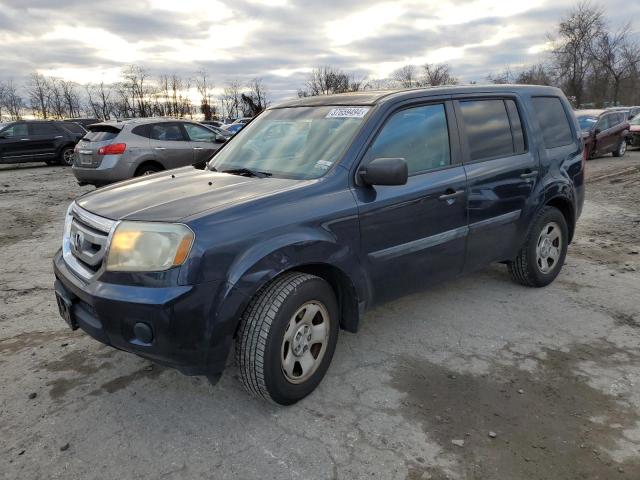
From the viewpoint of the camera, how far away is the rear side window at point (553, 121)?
179 inches

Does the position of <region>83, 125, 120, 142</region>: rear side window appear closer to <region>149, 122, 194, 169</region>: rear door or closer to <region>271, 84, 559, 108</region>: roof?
<region>149, 122, 194, 169</region>: rear door

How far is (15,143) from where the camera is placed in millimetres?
16906

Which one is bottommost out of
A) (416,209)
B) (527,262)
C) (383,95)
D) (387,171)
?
(527,262)

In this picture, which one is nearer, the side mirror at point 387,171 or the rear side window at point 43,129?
the side mirror at point 387,171

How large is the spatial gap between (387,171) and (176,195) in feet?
4.14

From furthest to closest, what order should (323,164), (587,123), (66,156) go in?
(66,156) < (587,123) < (323,164)

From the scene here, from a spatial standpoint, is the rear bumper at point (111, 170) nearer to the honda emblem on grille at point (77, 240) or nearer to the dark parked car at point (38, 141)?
the honda emblem on grille at point (77, 240)

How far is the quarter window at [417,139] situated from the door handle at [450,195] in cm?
20

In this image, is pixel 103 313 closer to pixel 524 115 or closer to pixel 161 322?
pixel 161 322

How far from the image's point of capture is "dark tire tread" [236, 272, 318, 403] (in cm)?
266

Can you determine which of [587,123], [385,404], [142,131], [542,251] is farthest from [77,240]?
[587,123]

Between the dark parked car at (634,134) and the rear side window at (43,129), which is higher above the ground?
the rear side window at (43,129)

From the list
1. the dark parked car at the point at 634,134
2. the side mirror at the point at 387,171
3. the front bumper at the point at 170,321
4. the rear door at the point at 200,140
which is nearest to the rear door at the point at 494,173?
the side mirror at the point at 387,171

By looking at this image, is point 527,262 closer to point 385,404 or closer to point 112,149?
point 385,404
